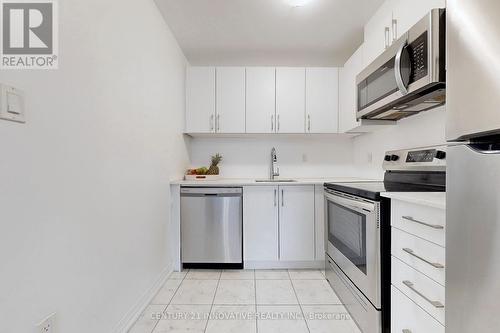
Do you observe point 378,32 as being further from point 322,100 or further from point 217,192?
point 217,192

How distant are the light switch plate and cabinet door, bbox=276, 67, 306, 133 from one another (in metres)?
2.34

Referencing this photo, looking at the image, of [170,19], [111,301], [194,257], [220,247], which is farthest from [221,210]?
[170,19]

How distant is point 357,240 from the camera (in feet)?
5.44

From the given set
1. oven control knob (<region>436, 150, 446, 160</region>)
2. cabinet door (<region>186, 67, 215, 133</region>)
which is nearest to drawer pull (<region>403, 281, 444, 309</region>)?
oven control knob (<region>436, 150, 446, 160</region>)

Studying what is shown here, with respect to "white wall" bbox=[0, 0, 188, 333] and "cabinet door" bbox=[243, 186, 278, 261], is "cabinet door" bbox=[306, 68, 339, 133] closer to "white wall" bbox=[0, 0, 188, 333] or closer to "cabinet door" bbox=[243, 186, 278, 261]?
"cabinet door" bbox=[243, 186, 278, 261]

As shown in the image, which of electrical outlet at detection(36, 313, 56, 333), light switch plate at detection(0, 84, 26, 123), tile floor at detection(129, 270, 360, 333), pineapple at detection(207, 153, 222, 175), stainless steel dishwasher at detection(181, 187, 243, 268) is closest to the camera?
light switch plate at detection(0, 84, 26, 123)

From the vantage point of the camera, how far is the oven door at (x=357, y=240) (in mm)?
1422

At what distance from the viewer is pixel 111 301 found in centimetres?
141

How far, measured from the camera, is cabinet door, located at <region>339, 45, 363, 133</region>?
2412 millimetres

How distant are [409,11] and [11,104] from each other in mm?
2103

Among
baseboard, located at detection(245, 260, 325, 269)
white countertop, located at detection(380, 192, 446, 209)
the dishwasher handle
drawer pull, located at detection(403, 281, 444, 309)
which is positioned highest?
white countertop, located at detection(380, 192, 446, 209)

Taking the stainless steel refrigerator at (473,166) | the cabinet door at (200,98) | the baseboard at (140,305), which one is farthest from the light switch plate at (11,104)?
the cabinet door at (200,98)

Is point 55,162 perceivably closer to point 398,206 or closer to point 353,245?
point 398,206

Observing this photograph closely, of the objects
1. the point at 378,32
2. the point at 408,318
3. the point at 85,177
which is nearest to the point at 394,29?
the point at 378,32
